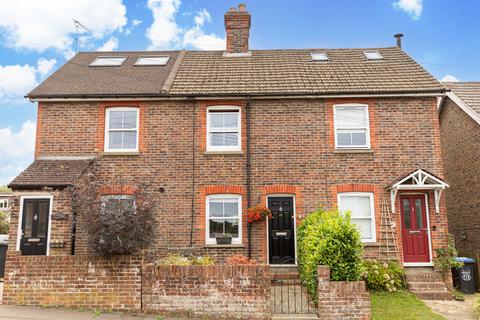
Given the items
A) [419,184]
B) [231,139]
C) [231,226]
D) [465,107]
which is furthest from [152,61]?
[465,107]

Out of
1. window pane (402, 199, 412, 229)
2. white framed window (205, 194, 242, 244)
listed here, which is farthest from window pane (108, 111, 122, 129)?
window pane (402, 199, 412, 229)

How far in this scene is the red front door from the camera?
1308cm

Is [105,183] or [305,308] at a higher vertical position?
[105,183]

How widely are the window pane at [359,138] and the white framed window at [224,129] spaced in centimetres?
381

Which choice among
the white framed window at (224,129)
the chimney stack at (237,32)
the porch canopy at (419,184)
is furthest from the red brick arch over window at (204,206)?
the chimney stack at (237,32)

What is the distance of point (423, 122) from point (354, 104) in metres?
2.32

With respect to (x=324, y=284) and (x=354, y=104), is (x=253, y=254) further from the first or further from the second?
(x=354, y=104)

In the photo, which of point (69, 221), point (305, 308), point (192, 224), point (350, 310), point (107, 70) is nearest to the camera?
point (350, 310)

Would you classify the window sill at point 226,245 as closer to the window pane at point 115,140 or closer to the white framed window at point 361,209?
the white framed window at point 361,209

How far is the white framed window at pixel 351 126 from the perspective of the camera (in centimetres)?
1381

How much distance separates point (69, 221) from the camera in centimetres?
1229

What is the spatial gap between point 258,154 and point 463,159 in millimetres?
8657

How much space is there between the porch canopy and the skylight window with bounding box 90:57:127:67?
11673 mm

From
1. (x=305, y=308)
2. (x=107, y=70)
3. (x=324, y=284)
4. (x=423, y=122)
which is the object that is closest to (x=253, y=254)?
(x=305, y=308)
